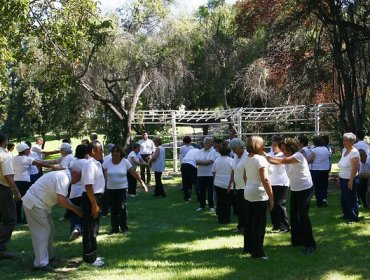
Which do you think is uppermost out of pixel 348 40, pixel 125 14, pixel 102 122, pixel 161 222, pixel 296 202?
pixel 125 14

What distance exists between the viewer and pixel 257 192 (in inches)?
281

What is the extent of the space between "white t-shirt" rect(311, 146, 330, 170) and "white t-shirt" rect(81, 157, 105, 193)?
5722mm

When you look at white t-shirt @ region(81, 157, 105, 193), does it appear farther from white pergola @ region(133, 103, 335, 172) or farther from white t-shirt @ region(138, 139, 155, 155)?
white pergola @ region(133, 103, 335, 172)

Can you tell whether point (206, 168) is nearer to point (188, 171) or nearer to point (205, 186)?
point (205, 186)

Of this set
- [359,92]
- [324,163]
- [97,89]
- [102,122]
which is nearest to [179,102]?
[102,122]

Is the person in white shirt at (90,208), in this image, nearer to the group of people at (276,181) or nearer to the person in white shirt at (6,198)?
the person in white shirt at (6,198)

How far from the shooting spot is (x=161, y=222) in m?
10.7

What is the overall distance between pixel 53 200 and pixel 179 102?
25.1m

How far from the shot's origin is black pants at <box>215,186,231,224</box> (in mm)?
10180

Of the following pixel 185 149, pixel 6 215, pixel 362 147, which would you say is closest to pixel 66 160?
pixel 6 215

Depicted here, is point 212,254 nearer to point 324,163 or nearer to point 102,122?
point 324,163

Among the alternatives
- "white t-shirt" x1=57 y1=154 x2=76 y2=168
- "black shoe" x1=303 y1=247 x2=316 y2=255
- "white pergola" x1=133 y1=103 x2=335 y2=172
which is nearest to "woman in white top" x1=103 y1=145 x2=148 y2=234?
"white t-shirt" x1=57 y1=154 x2=76 y2=168

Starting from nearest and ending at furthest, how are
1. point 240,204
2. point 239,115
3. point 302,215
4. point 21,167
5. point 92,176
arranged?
point 92,176 → point 302,215 → point 240,204 → point 21,167 → point 239,115

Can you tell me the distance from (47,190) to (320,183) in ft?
22.8
